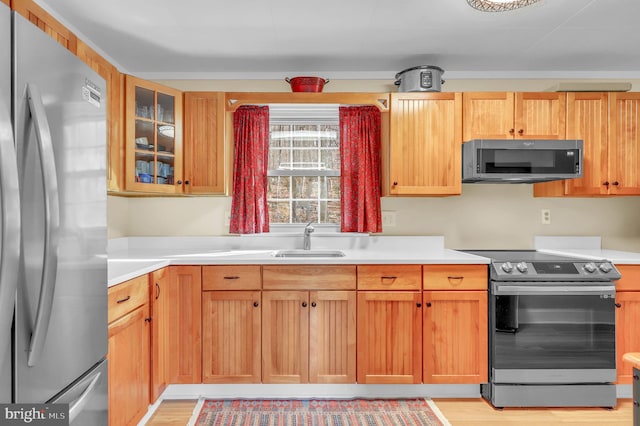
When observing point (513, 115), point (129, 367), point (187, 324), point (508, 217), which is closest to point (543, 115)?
point (513, 115)

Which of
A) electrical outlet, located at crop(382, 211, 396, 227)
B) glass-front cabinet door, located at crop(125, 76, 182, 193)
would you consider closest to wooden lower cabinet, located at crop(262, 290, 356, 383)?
electrical outlet, located at crop(382, 211, 396, 227)

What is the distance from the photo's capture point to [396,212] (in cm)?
329

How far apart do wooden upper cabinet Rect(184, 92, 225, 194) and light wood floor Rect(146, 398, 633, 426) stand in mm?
1428

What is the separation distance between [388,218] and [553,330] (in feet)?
4.38

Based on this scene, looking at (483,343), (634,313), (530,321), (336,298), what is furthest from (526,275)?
(336,298)

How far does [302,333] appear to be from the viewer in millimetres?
2600

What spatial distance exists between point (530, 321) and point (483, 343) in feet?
1.02

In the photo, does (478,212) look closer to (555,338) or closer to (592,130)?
(592,130)

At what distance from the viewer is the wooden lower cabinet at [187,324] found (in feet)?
8.48

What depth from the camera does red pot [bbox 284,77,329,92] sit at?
303cm

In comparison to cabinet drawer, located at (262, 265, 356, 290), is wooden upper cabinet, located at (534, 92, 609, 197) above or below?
above

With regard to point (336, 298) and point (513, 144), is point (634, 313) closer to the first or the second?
point (513, 144)

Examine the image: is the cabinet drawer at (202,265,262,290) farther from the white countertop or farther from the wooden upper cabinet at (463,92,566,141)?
the wooden upper cabinet at (463,92,566,141)

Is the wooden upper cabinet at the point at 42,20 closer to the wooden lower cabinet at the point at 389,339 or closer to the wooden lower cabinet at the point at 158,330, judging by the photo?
the wooden lower cabinet at the point at 158,330
